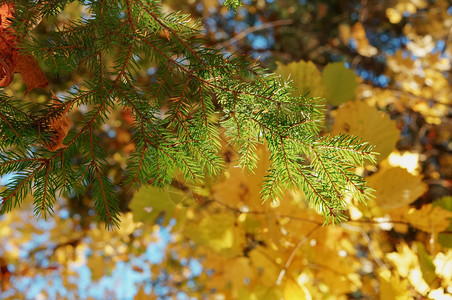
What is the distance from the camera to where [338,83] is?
2.48 ft

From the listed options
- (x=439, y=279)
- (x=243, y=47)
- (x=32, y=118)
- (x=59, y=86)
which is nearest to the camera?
(x=32, y=118)

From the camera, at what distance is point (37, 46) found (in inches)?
18.0

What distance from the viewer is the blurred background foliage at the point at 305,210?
0.74 m

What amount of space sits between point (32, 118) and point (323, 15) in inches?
115

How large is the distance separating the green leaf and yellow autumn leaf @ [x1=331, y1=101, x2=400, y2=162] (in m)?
0.03

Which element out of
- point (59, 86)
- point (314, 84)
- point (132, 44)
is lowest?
point (59, 86)

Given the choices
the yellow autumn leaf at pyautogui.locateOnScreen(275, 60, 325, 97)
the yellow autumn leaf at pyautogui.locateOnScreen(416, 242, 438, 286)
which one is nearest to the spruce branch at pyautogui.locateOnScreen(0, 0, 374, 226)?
the yellow autumn leaf at pyautogui.locateOnScreen(275, 60, 325, 97)

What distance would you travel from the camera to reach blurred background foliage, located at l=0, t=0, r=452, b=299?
0.74 meters

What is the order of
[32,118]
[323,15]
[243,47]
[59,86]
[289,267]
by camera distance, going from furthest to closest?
[323,15], [243,47], [59,86], [289,267], [32,118]

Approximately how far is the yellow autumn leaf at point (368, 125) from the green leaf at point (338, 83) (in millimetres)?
31

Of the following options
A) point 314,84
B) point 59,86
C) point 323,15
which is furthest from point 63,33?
point 323,15

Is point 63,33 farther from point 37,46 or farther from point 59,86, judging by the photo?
point 59,86

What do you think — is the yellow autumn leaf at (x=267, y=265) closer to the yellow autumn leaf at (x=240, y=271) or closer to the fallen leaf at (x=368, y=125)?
the yellow autumn leaf at (x=240, y=271)

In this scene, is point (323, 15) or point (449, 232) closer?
point (449, 232)
